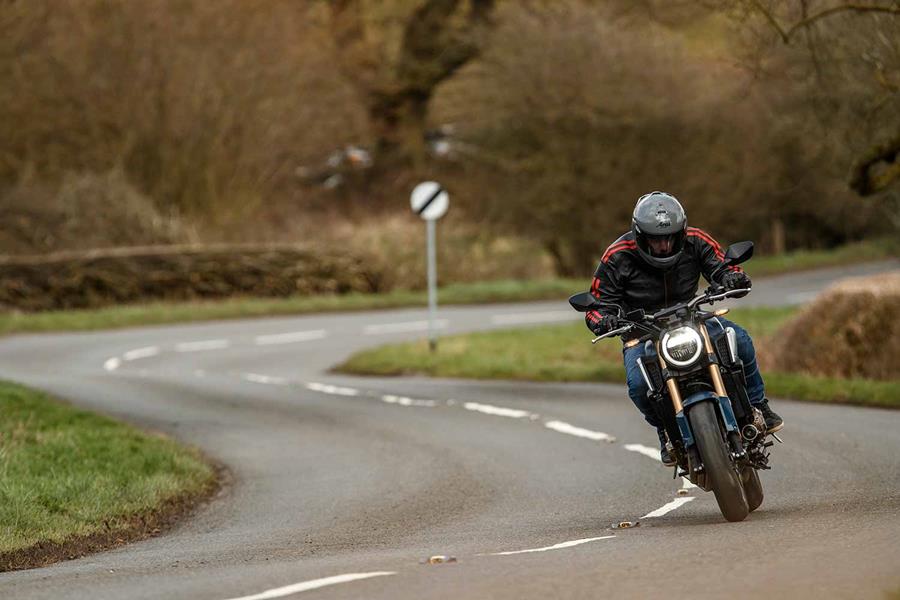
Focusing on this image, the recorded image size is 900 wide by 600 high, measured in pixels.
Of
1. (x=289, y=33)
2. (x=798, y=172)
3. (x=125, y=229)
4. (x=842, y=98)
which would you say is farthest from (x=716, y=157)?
(x=842, y=98)

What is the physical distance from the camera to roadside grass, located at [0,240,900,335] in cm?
3111

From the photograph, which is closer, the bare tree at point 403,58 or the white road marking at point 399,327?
the white road marking at point 399,327

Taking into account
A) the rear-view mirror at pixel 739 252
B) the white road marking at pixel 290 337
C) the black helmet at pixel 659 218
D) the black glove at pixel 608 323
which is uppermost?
the black helmet at pixel 659 218

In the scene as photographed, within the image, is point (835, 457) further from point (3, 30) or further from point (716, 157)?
point (716, 157)

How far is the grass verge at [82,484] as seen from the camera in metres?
9.95

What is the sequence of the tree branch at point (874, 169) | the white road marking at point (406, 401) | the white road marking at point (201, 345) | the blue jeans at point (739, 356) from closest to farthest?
the blue jeans at point (739, 356) < the tree branch at point (874, 169) < the white road marking at point (406, 401) < the white road marking at point (201, 345)

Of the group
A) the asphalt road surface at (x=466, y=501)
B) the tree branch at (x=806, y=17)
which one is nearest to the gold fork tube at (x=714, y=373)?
the asphalt road surface at (x=466, y=501)

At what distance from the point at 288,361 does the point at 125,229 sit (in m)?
11.1

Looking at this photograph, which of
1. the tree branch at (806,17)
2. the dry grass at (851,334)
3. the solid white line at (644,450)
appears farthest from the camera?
the dry grass at (851,334)

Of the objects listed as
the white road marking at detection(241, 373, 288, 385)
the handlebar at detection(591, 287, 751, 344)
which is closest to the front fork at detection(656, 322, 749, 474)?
→ the handlebar at detection(591, 287, 751, 344)

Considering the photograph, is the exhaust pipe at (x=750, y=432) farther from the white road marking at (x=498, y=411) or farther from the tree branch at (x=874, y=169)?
the tree branch at (x=874, y=169)

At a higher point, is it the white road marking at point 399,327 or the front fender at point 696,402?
the front fender at point 696,402

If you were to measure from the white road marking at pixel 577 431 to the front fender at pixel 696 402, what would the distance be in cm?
506

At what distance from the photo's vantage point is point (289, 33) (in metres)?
A: 43.3
